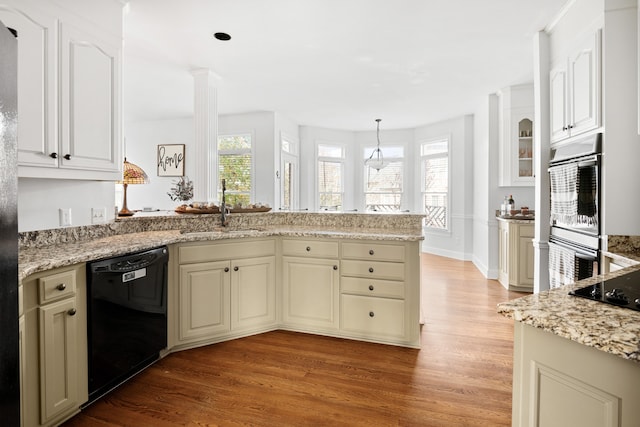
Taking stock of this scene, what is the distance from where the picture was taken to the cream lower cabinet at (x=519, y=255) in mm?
4258

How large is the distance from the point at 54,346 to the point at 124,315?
1.46 feet

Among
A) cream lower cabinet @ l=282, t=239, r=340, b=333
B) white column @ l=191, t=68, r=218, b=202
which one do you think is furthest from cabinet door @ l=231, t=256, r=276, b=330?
white column @ l=191, t=68, r=218, b=202

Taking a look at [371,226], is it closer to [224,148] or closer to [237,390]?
[237,390]

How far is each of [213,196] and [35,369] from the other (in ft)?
8.78

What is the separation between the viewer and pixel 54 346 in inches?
68.7

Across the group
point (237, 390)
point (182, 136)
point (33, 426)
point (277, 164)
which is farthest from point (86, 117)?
point (182, 136)

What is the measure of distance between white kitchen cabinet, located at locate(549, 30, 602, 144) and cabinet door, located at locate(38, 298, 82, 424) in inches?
135

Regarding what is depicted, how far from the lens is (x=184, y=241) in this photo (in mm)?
2658

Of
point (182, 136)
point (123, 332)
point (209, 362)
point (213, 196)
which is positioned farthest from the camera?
point (182, 136)

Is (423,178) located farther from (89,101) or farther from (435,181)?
(89,101)

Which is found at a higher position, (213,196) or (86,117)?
(86,117)

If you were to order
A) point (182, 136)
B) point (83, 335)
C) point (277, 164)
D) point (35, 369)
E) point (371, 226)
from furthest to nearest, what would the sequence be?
point (182, 136) < point (277, 164) < point (371, 226) < point (83, 335) < point (35, 369)

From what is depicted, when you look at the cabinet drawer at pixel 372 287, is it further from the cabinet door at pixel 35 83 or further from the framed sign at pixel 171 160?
the framed sign at pixel 171 160

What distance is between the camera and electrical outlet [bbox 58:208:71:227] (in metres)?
2.40
